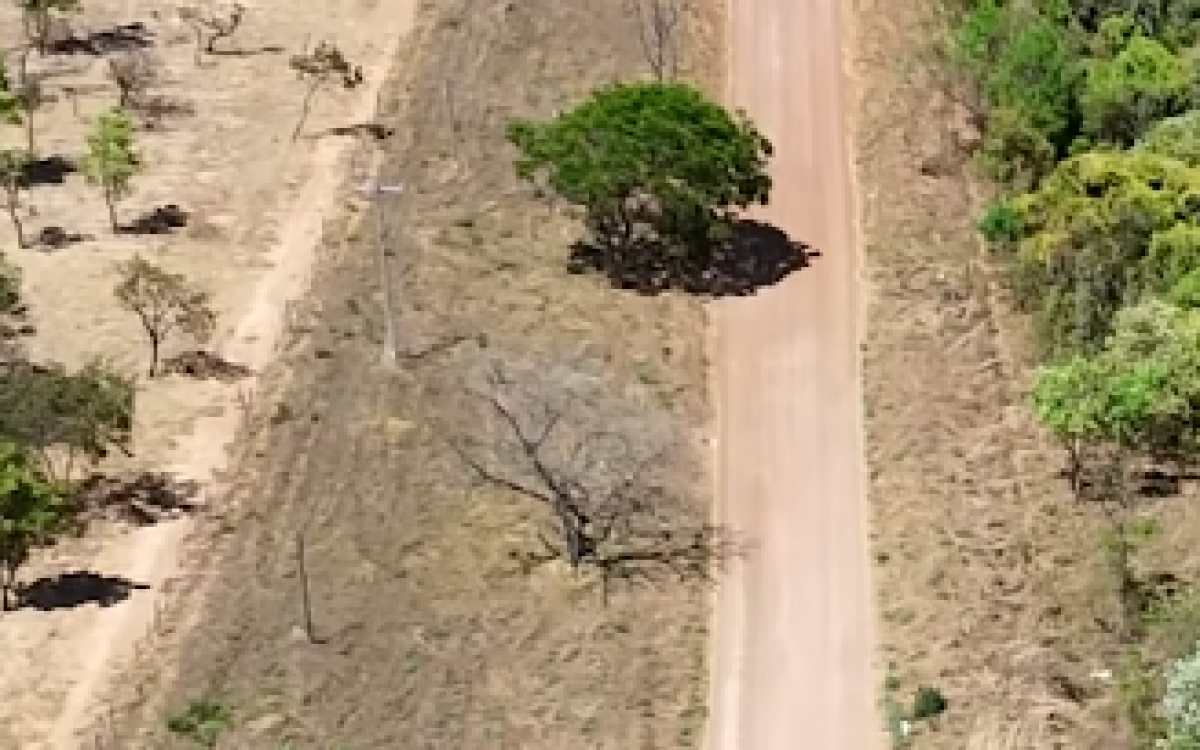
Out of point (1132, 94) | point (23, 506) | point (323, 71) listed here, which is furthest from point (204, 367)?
point (1132, 94)

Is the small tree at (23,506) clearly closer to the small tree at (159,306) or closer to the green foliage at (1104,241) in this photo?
the small tree at (159,306)

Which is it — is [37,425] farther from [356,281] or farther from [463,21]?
[463,21]

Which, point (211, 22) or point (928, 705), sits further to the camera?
point (211, 22)

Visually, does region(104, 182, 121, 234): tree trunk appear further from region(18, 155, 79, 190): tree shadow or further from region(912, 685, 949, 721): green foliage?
region(912, 685, 949, 721): green foliage

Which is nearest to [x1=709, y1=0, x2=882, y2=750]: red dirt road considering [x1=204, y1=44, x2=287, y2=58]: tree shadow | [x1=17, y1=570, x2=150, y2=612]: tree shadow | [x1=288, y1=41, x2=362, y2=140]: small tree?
[x1=288, y1=41, x2=362, y2=140]: small tree

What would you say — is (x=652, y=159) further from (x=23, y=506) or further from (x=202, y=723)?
(x=202, y=723)

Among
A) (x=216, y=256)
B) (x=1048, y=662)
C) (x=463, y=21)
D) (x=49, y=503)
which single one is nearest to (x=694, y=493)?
(x=1048, y=662)

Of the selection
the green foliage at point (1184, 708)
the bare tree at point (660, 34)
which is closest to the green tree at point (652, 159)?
the bare tree at point (660, 34)
